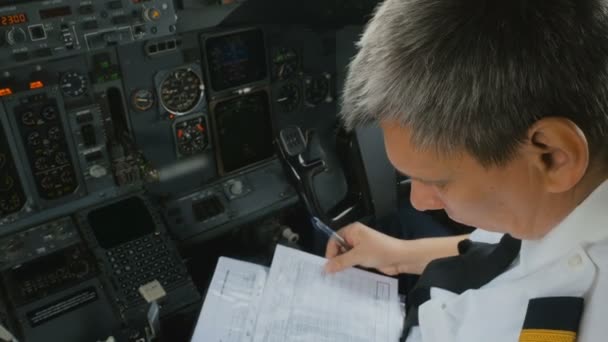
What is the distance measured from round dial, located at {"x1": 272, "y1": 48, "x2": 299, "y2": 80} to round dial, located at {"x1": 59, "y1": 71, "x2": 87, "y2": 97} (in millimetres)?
769

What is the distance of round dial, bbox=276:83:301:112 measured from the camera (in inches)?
91.3

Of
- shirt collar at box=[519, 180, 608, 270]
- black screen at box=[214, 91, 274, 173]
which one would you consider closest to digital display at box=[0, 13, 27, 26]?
black screen at box=[214, 91, 274, 173]

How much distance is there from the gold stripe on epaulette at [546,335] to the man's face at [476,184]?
157 millimetres

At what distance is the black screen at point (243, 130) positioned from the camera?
2.19 metres

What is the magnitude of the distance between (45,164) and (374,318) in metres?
1.17

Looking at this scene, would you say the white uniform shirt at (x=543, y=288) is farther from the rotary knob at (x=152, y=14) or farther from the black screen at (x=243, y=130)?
the black screen at (x=243, y=130)

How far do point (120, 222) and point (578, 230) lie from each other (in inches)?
58.9

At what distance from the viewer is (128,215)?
1908 millimetres

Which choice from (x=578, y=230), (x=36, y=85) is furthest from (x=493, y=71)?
(x=36, y=85)

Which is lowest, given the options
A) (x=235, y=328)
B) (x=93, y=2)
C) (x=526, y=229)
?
(x=235, y=328)

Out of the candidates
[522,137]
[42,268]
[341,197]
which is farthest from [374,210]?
[522,137]

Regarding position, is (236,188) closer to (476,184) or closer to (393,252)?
(393,252)

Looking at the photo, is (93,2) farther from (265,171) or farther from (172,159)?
(265,171)

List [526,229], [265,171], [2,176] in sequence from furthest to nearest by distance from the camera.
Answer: [265,171] → [2,176] → [526,229]
